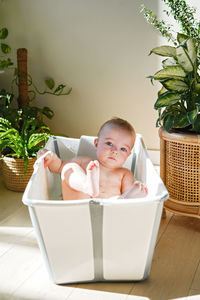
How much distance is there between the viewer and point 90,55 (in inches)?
90.4

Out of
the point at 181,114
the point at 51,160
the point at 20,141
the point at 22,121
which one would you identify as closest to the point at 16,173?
the point at 20,141

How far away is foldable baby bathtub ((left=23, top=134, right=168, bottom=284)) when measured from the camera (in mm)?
1096

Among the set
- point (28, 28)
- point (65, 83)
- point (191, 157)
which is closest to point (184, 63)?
point (191, 157)

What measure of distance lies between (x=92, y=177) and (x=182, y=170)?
45cm

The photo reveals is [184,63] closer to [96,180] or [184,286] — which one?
[96,180]

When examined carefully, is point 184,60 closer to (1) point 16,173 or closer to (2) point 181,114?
(2) point 181,114

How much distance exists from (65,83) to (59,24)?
1.13 feet

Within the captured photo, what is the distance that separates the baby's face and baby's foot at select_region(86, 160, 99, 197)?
0.19 metres

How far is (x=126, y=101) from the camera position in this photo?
2.31 metres

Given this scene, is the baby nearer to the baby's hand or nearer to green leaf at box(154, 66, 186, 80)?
the baby's hand

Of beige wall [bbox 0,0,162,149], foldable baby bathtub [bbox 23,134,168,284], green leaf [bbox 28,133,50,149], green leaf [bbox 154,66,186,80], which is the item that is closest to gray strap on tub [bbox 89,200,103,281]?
foldable baby bathtub [bbox 23,134,168,284]

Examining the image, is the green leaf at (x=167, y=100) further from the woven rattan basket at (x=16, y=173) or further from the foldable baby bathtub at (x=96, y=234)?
the woven rattan basket at (x=16, y=173)

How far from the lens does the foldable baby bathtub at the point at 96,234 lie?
43.1 inches

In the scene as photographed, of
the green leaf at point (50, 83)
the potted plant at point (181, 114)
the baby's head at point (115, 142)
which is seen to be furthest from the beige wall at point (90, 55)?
the baby's head at point (115, 142)
